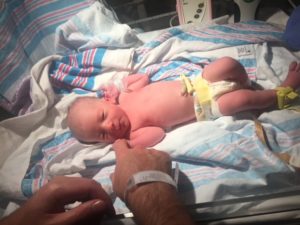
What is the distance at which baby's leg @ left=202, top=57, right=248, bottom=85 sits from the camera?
1137mm

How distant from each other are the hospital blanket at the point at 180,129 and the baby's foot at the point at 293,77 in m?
0.07

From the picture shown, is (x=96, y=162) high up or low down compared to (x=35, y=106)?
down

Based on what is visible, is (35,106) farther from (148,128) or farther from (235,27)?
(235,27)

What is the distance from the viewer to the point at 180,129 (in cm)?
116

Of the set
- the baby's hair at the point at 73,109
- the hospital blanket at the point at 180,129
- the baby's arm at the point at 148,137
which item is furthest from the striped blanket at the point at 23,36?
the baby's arm at the point at 148,137

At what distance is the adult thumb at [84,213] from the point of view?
2.24ft

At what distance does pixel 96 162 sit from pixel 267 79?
760 millimetres

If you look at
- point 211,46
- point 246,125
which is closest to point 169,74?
point 211,46

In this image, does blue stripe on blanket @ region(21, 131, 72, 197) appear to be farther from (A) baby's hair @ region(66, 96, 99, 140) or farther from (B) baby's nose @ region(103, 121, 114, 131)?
(B) baby's nose @ region(103, 121, 114, 131)

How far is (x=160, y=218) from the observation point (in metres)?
0.69

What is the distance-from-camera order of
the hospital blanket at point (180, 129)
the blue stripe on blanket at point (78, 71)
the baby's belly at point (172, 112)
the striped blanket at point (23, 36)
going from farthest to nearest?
the blue stripe on blanket at point (78, 71), the striped blanket at point (23, 36), the baby's belly at point (172, 112), the hospital blanket at point (180, 129)

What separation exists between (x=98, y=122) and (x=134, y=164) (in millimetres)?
400

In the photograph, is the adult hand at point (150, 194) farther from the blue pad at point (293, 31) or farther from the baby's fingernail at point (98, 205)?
the blue pad at point (293, 31)

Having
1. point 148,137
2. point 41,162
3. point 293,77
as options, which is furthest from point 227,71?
point 41,162
